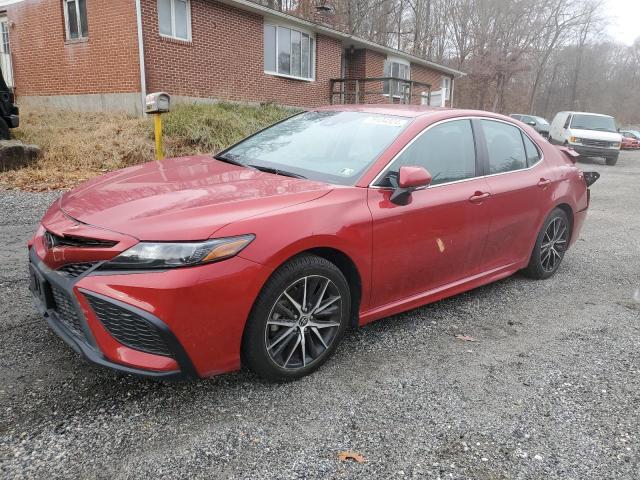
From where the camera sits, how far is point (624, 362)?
3.30 metres

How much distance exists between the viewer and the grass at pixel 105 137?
8273 mm

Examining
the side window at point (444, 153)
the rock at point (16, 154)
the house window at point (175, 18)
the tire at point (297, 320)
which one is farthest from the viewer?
the house window at point (175, 18)

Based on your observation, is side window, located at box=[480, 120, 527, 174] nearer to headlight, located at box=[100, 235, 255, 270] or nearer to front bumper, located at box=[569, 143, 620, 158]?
headlight, located at box=[100, 235, 255, 270]

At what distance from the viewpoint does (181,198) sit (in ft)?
8.70

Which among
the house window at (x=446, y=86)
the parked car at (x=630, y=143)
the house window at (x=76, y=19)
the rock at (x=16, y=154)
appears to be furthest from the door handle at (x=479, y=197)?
the parked car at (x=630, y=143)

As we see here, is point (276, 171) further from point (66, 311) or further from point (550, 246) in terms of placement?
point (550, 246)

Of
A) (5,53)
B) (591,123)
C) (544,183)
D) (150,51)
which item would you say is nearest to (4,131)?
(150,51)

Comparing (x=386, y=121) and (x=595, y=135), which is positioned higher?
(x=386, y=121)

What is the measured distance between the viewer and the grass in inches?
326

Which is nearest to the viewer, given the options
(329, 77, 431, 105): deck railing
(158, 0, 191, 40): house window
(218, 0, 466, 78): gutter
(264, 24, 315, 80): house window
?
(158, 0, 191, 40): house window

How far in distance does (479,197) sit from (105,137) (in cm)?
850

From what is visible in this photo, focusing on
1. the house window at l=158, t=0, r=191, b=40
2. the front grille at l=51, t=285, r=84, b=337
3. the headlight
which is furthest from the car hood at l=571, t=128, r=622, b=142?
the front grille at l=51, t=285, r=84, b=337

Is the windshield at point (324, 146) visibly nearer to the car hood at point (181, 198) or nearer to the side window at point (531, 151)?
the car hood at point (181, 198)

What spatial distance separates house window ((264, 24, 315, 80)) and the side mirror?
13875 millimetres
